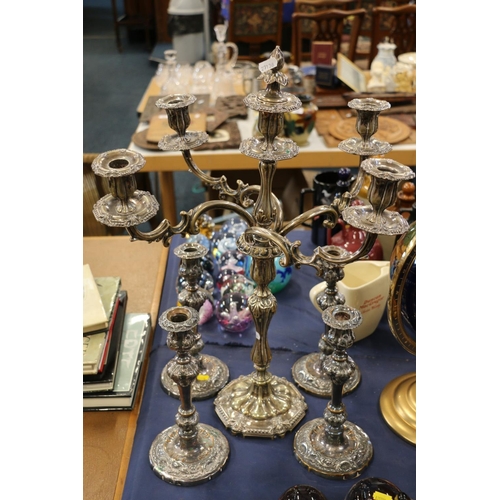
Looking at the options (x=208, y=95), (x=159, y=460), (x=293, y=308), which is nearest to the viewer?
(x=159, y=460)

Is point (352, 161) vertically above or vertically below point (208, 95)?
below

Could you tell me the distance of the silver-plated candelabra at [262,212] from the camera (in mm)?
698

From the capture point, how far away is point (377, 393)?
106 cm

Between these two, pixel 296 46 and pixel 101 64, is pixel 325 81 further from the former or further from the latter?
pixel 101 64

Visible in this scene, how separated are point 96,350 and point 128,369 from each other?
0.08 m

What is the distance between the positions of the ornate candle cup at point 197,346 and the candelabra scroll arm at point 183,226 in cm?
16

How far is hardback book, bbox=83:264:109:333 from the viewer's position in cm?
106

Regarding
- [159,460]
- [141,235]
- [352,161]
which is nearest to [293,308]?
[159,460]

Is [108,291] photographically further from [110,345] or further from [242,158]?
[242,158]

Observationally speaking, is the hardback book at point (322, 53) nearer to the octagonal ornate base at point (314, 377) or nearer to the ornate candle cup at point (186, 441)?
the octagonal ornate base at point (314, 377)

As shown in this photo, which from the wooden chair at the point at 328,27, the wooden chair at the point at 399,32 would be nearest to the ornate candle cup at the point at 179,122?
the wooden chair at the point at 328,27

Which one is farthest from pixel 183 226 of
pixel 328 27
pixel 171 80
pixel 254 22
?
pixel 254 22

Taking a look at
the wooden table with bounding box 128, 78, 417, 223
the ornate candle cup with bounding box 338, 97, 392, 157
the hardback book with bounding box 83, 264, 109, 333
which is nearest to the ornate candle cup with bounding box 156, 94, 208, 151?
the ornate candle cup with bounding box 338, 97, 392, 157

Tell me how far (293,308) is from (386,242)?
11.8 inches
